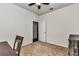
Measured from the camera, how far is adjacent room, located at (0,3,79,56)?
0.92 meters

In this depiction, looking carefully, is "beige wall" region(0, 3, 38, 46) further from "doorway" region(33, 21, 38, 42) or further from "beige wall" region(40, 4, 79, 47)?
"beige wall" region(40, 4, 79, 47)

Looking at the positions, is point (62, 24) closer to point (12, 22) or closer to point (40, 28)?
point (40, 28)

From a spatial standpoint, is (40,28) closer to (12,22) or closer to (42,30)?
(42,30)

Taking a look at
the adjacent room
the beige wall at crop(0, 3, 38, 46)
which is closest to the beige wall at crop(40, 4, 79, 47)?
the adjacent room

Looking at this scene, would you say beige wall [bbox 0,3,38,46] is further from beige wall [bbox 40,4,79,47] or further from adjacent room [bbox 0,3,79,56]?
beige wall [bbox 40,4,79,47]

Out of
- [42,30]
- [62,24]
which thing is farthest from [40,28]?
[62,24]

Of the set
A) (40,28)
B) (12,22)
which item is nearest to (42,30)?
(40,28)

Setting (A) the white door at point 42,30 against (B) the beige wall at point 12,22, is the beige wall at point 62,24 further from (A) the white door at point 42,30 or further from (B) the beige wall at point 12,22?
(B) the beige wall at point 12,22

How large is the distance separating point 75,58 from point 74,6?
469 millimetres

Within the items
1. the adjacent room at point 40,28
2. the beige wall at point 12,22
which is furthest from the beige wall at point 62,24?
the beige wall at point 12,22

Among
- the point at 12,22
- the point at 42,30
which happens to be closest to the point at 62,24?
the point at 42,30

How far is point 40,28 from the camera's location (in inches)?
40.0

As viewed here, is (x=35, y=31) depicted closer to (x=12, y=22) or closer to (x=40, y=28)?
(x=40, y=28)

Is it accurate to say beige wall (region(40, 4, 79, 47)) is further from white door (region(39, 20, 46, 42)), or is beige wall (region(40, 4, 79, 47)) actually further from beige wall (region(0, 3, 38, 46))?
beige wall (region(0, 3, 38, 46))
